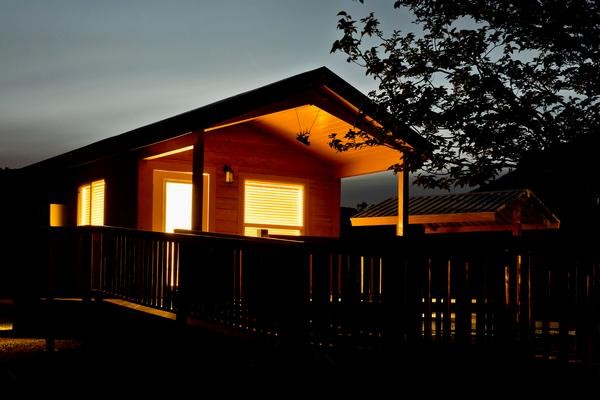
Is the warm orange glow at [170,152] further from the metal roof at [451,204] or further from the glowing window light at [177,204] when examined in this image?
the metal roof at [451,204]

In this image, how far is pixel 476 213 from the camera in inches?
770

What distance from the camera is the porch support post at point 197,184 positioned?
41.0ft

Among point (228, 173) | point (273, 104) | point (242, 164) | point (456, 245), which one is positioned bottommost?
point (456, 245)

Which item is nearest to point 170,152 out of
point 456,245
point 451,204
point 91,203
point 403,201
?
point 403,201

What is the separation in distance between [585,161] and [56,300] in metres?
8.51

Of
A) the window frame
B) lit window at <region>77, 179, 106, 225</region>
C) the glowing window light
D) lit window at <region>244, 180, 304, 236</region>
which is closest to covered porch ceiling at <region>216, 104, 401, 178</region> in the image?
the window frame

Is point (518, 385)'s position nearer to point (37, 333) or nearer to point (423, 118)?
point (423, 118)

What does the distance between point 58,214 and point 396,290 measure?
1383cm

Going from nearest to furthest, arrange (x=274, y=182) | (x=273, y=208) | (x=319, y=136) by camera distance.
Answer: (x=319, y=136) < (x=274, y=182) < (x=273, y=208)

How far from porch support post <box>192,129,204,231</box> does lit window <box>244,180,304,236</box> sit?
307 centimetres

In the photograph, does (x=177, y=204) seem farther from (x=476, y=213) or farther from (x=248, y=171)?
(x=476, y=213)

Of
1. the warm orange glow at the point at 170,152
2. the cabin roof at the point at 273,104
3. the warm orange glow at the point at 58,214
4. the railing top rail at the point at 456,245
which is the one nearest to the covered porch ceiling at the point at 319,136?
the warm orange glow at the point at 170,152

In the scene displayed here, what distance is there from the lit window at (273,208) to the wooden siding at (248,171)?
6.9 inches

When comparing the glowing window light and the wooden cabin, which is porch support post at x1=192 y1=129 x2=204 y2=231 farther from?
the glowing window light
